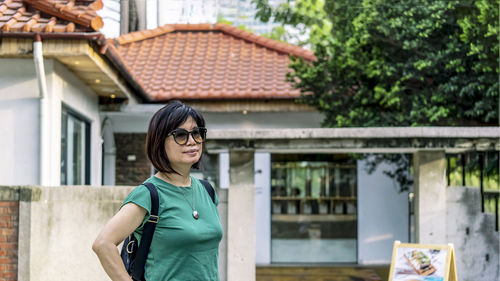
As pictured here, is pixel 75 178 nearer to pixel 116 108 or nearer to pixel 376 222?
pixel 116 108

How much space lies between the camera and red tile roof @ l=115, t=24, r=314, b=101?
14.5 metres

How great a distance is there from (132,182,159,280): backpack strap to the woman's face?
15 cm

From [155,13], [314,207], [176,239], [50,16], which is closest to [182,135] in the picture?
[176,239]

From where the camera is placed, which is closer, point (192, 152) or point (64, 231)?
point (192, 152)

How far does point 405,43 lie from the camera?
1177cm

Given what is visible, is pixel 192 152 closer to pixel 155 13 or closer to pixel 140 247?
pixel 140 247

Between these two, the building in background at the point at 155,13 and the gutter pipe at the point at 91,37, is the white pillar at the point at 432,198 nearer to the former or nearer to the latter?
the gutter pipe at the point at 91,37

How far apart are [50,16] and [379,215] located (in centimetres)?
823

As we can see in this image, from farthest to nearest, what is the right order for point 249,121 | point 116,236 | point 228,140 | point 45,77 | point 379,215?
1. point 379,215
2. point 249,121
3. point 45,77
4. point 228,140
5. point 116,236

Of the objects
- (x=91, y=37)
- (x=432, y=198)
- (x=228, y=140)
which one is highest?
(x=91, y=37)

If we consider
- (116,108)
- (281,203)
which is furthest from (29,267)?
(281,203)

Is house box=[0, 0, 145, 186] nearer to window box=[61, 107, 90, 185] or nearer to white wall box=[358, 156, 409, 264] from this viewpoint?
window box=[61, 107, 90, 185]

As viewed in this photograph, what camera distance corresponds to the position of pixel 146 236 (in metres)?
2.83

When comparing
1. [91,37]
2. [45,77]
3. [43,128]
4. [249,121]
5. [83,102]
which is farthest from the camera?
[249,121]
